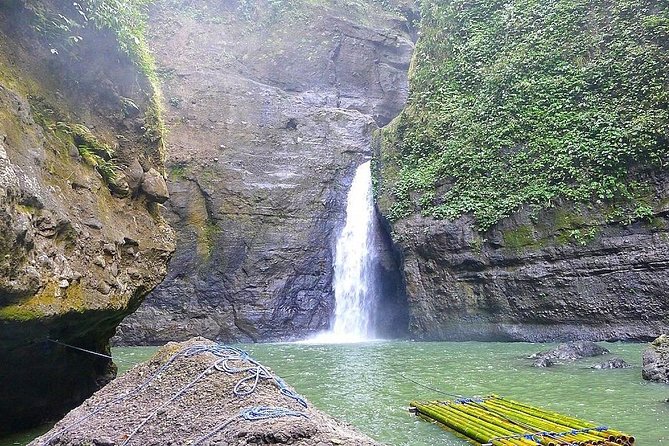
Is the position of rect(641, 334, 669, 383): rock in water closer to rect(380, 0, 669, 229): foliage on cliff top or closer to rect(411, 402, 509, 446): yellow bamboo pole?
rect(411, 402, 509, 446): yellow bamboo pole

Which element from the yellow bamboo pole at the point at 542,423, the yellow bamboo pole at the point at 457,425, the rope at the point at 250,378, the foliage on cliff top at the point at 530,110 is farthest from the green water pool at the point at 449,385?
the foliage on cliff top at the point at 530,110

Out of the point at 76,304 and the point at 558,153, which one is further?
the point at 558,153

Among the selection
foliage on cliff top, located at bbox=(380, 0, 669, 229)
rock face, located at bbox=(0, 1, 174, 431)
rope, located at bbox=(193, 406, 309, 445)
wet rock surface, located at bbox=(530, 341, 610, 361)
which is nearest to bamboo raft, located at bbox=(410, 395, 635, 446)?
rope, located at bbox=(193, 406, 309, 445)

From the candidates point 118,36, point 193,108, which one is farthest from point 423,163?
point 118,36

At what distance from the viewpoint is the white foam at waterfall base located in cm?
1956

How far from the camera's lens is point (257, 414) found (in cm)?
405

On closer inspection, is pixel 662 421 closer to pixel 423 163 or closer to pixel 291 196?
pixel 423 163

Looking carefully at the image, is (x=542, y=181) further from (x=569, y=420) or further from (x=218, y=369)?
(x=218, y=369)

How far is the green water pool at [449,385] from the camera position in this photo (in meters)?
6.06

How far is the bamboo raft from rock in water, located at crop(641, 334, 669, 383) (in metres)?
2.96

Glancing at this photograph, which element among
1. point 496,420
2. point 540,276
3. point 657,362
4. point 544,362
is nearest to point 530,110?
point 540,276

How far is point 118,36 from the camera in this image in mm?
8016

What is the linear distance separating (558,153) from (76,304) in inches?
521

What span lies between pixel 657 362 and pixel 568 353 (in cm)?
254
